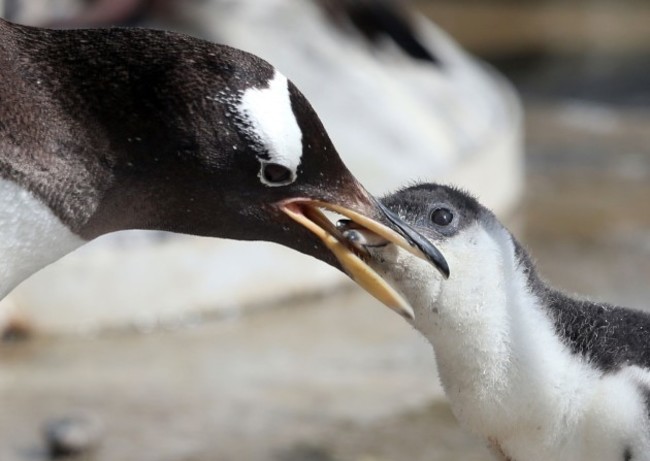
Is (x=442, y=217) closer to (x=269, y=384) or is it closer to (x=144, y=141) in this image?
(x=144, y=141)

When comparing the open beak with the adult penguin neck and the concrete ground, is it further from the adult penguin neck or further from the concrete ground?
the concrete ground

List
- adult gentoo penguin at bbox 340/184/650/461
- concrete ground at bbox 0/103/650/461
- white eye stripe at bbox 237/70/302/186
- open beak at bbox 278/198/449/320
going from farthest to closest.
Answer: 1. concrete ground at bbox 0/103/650/461
2. adult gentoo penguin at bbox 340/184/650/461
3. open beak at bbox 278/198/449/320
4. white eye stripe at bbox 237/70/302/186

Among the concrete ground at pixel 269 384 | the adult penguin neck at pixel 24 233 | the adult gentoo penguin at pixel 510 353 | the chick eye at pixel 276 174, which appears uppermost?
the chick eye at pixel 276 174

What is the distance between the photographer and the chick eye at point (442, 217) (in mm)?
3211

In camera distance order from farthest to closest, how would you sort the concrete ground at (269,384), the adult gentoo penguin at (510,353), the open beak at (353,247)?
the concrete ground at (269,384) < the adult gentoo penguin at (510,353) < the open beak at (353,247)

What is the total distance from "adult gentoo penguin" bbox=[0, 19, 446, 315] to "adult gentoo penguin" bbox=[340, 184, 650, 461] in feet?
0.91

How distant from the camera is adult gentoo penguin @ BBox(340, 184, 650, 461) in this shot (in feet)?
10.5

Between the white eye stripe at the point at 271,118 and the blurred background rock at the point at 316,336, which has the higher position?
the white eye stripe at the point at 271,118

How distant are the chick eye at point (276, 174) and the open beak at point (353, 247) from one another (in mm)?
62

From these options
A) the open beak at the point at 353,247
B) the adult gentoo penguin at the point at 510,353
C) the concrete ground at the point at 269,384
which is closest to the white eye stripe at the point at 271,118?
the open beak at the point at 353,247

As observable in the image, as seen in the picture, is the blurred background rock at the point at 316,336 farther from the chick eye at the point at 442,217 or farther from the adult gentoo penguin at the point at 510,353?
the chick eye at the point at 442,217

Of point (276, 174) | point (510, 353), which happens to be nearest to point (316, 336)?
point (510, 353)

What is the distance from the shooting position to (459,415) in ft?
10.9

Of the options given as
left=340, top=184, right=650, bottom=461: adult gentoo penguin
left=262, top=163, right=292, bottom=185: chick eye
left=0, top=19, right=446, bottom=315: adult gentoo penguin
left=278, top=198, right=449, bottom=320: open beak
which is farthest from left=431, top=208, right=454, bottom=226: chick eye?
left=262, top=163, right=292, bottom=185: chick eye
